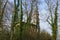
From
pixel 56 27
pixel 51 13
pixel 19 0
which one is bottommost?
pixel 56 27

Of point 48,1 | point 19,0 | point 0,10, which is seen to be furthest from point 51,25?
point 0,10

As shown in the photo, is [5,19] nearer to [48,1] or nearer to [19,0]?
[19,0]

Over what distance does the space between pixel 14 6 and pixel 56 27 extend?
632cm

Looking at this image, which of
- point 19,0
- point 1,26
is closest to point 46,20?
point 19,0

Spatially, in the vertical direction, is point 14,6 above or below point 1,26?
above

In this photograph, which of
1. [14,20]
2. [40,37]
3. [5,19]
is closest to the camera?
[14,20]

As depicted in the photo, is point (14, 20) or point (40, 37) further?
point (40, 37)

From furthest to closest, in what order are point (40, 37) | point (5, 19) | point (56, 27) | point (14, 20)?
1. point (40, 37)
2. point (5, 19)
3. point (56, 27)
4. point (14, 20)

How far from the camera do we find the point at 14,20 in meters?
20.7

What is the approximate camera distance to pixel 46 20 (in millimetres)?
22922

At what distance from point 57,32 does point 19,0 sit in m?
6.73

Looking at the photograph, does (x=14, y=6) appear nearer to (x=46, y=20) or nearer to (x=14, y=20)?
(x=14, y=20)

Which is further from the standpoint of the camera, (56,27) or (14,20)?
(56,27)

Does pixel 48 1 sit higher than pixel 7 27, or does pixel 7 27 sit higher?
pixel 48 1
